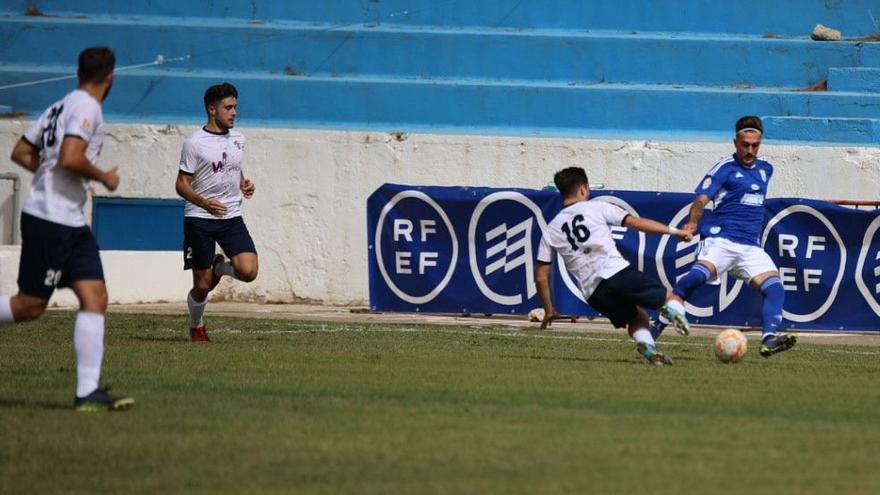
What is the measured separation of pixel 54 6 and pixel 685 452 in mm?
17422

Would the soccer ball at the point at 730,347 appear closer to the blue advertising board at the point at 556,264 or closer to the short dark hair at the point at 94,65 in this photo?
the blue advertising board at the point at 556,264

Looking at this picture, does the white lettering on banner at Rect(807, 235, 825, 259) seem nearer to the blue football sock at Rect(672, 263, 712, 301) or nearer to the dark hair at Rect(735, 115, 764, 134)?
the dark hair at Rect(735, 115, 764, 134)

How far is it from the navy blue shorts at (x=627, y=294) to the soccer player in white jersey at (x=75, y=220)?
13.7 ft

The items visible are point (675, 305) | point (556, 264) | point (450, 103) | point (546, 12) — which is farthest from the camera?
point (546, 12)

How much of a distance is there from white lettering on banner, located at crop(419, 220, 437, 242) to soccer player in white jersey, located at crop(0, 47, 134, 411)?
8829mm

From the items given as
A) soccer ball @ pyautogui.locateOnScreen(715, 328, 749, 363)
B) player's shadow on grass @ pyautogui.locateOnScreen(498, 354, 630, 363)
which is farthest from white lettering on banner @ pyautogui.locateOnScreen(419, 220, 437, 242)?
soccer ball @ pyautogui.locateOnScreen(715, 328, 749, 363)

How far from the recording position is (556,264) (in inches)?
659

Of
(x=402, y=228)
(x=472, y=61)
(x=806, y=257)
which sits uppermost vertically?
(x=472, y=61)

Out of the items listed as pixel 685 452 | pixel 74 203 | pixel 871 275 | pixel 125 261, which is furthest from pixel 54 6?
pixel 685 452

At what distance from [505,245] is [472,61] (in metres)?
5.22

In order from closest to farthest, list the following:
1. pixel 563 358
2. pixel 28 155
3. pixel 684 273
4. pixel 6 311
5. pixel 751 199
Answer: pixel 28 155
pixel 6 311
pixel 563 358
pixel 751 199
pixel 684 273

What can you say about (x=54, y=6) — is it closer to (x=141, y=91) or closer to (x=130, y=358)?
(x=141, y=91)

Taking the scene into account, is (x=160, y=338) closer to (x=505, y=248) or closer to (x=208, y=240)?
(x=208, y=240)

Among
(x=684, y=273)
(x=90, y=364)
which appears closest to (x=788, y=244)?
(x=684, y=273)
